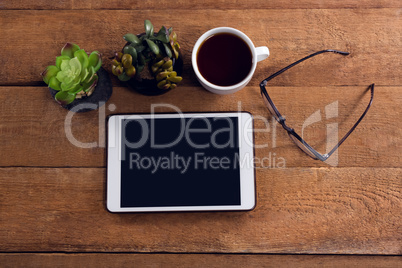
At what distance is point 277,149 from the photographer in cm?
60

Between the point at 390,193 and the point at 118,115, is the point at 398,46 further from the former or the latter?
the point at 118,115

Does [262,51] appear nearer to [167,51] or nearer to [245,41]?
[245,41]

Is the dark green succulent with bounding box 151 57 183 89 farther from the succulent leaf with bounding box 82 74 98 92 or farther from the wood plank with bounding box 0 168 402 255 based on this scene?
the wood plank with bounding box 0 168 402 255

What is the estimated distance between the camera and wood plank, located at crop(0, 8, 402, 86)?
0.62 m

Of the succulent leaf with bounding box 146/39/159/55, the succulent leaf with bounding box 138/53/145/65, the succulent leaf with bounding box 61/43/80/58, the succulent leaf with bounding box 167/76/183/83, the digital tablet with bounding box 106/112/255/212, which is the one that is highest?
the succulent leaf with bounding box 61/43/80/58

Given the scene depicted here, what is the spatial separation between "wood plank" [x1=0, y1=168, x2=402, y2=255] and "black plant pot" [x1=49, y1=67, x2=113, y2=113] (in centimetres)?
13

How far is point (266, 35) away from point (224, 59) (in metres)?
0.12

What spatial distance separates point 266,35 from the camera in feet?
2.03

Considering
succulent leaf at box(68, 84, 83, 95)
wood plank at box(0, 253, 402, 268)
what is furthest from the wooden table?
succulent leaf at box(68, 84, 83, 95)

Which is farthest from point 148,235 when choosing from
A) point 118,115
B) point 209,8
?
point 209,8

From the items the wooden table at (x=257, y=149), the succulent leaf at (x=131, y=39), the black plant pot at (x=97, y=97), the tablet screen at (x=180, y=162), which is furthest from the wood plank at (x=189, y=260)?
the succulent leaf at (x=131, y=39)

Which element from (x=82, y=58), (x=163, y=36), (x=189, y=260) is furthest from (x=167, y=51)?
(x=189, y=260)

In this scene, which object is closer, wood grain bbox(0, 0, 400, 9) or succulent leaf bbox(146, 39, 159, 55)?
succulent leaf bbox(146, 39, 159, 55)

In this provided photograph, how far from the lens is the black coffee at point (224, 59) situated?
55 cm
